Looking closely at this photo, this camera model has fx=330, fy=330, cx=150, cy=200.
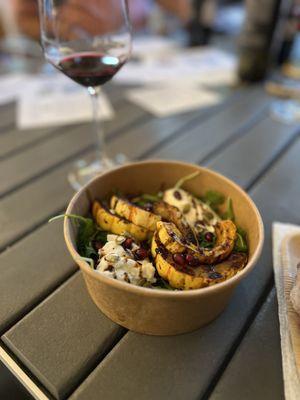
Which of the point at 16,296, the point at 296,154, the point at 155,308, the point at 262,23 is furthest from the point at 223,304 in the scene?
the point at 262,23

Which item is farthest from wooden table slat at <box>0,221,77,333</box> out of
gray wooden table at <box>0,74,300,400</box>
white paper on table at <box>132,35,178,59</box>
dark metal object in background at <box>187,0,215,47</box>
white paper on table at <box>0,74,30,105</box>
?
dark metal object in background at <box>187,0,215,47</box>

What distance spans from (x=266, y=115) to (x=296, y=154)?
0.21m

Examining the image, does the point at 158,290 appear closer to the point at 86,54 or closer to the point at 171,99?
the point at 86,54

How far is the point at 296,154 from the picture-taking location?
0.75 m

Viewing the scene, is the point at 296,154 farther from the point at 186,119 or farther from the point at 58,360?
the point at 58,360

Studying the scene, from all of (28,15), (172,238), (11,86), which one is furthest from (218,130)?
(28,15)

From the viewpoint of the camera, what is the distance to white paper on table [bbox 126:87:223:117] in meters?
0.94

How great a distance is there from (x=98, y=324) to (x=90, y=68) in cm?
44

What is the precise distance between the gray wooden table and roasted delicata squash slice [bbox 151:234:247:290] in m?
0.08

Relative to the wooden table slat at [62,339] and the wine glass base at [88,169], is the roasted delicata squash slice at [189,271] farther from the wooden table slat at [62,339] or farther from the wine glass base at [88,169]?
the wine glass base at [88,169]

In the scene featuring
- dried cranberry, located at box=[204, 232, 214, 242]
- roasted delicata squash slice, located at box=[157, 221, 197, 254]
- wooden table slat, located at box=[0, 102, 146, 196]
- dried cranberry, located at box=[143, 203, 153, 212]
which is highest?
roasted delicata squash slice, located at box=[157, 221, 197, 254]

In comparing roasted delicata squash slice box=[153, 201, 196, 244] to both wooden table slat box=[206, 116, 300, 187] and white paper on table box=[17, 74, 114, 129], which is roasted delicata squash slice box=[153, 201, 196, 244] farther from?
white paper on table box=[17, 74, 114, 129]

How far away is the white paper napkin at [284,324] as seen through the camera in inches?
13.4

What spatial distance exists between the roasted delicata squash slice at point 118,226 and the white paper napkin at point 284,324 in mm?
191
